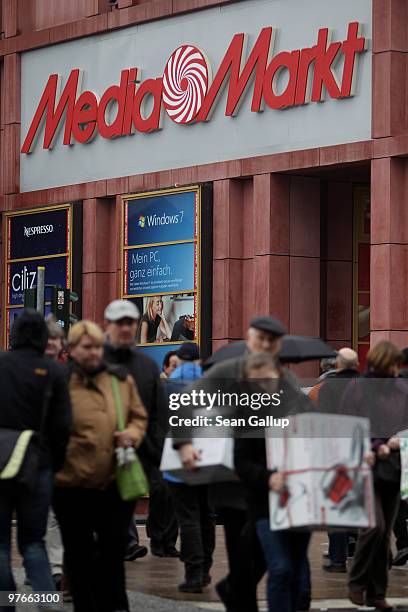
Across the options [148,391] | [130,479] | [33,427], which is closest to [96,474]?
[130,479]

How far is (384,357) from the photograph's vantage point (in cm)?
1177

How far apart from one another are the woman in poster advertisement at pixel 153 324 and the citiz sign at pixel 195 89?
3238 millimetres

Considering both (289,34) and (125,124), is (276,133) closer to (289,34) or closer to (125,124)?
(289,34)

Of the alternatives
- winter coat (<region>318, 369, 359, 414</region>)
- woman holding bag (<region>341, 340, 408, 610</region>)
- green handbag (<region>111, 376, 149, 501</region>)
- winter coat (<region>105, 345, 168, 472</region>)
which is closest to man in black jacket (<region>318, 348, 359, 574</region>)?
winter coat (<region>318, 369, 359, 414</region>)

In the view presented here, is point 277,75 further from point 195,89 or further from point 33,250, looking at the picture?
point 33,250

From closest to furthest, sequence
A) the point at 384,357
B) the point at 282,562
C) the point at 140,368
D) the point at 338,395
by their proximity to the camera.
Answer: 1. the point at 282,562
2. the point at 140,368
3. the point at 384,357
4. the point at 338,395

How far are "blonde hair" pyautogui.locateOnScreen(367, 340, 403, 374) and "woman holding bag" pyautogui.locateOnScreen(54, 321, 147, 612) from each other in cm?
218

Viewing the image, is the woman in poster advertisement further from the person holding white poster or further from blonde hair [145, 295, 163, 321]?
the person holding white poster

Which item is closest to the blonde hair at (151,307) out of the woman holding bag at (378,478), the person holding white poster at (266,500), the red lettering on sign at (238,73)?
the red lettering on sign at (238,73)

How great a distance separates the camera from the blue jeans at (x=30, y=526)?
385 inches

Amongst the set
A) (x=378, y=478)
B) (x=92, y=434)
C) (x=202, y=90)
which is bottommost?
(x=378, y=478)

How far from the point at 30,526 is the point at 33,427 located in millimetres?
543

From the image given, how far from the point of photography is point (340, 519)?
31.9 ft

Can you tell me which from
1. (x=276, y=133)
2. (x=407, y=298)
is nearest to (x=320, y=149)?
(x=276, y=133)
